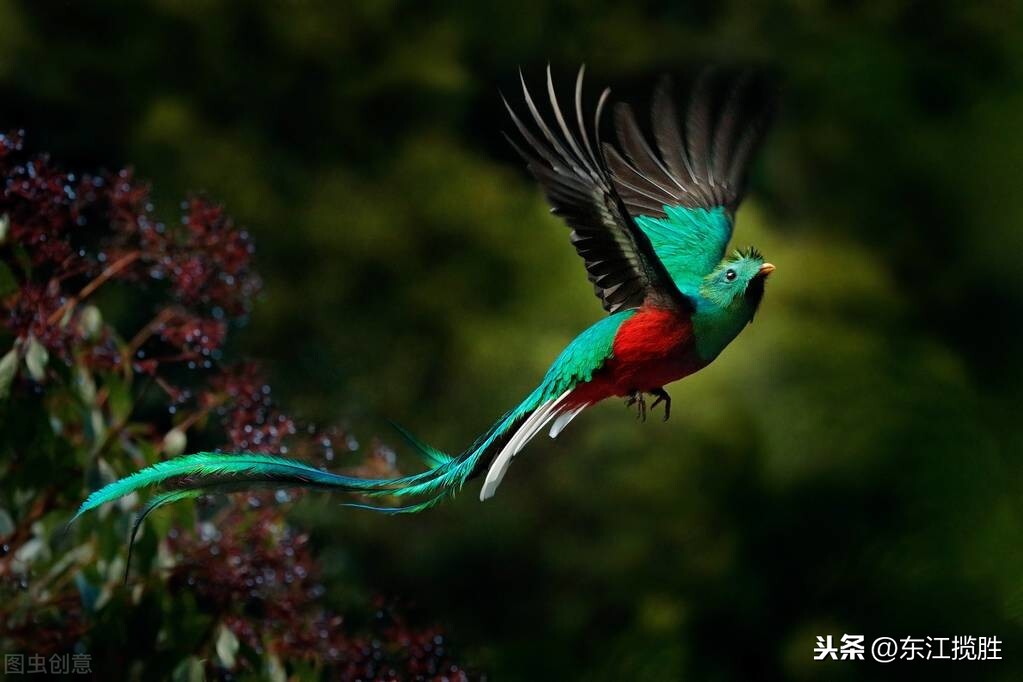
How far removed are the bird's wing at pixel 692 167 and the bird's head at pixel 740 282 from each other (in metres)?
0.08

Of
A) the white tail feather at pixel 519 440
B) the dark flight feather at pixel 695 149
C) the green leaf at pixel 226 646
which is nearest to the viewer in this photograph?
the white tail feather at pixel 519 440

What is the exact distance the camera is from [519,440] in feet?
2.19

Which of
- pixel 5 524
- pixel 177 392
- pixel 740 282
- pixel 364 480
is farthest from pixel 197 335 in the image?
pixel 740 282

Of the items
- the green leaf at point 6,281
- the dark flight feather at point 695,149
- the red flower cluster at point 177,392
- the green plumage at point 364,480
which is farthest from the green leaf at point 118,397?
the dark flight feather at point 695,149

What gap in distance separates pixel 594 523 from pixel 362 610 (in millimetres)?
1121

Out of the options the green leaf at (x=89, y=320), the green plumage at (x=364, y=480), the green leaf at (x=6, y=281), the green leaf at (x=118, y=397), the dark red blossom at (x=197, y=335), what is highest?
the green leaf at (x=89, y=320)

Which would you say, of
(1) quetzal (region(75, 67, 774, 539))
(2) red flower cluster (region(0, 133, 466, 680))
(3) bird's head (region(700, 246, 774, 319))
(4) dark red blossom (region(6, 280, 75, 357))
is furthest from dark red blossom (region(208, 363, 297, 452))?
(3) bird's head (region(700, 246, 774, 319))

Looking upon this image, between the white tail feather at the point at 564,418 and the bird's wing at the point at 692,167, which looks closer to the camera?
the white tail feather at the point at 564,418

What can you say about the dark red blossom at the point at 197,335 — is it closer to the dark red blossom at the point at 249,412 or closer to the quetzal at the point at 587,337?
the dark red blossom at the point at 249,412

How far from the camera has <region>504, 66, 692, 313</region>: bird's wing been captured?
65 cm

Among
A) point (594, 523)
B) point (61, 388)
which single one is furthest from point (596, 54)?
point (61, 388)

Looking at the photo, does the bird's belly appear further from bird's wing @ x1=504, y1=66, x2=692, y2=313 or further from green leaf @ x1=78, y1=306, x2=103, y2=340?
green leaf @ x1=78, y1=306, x2=103, y2=340

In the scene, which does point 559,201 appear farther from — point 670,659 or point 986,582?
point 986,582

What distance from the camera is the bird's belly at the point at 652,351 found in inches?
A: 27.3
